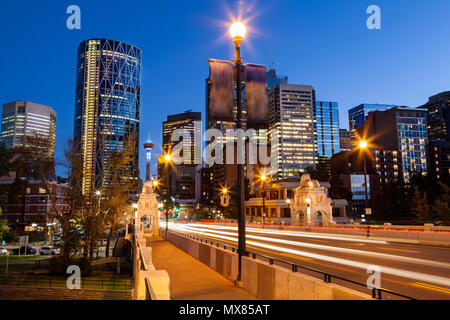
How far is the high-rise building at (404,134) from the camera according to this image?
531 ft

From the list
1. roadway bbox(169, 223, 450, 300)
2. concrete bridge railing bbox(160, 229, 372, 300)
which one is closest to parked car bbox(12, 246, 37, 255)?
roadway bbox(169, 223, 450, 300)

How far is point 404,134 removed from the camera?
536ft

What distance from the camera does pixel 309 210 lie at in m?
48.8

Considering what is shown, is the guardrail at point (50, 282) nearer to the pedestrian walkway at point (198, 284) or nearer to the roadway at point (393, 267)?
the pedestrian walkway at point (198, 284)

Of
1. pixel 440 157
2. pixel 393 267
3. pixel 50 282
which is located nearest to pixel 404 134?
pixel 440 157

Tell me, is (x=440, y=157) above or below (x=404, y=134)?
below

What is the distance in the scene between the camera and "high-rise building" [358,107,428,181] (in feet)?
531

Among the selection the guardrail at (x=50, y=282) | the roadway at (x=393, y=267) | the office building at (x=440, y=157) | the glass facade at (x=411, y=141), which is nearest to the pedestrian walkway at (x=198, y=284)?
the roadway at (x=393, y=267)

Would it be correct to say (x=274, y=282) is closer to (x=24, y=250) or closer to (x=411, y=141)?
(x=24, y=250)

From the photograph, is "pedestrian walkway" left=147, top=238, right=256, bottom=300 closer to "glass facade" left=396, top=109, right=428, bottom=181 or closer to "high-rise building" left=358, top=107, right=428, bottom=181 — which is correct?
"high-rise building" left=358, top=107, right=428, bottom=181

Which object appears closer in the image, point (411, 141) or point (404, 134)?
point (404, 134)
